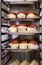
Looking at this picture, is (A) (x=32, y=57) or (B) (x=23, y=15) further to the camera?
(A) (x=32, y=57)

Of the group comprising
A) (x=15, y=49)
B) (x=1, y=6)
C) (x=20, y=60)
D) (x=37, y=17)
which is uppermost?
(x=1, y=6)

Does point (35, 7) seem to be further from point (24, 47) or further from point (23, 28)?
point (24, 47)

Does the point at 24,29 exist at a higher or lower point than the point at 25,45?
higher

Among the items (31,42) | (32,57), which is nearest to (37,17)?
(31,42)

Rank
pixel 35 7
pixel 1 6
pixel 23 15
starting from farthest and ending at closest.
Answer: pixel 35 7, pixel 23 15, pixel 1 6

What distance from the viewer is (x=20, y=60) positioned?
1.84 meters

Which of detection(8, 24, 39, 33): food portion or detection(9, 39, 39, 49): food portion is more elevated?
detection(8, 24, 39, 33): food portion

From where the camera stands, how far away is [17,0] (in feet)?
5.21

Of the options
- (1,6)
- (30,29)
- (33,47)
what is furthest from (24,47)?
(1,6)

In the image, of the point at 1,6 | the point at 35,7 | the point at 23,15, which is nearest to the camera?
the point at 1,6

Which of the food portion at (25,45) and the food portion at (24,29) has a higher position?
the food portion at (24,29)

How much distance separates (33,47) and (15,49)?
0.62 feet

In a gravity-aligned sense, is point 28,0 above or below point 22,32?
above

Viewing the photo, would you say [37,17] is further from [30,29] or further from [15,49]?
[15,49]
